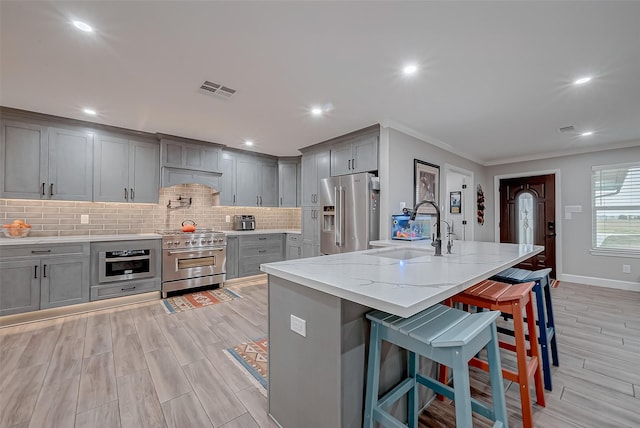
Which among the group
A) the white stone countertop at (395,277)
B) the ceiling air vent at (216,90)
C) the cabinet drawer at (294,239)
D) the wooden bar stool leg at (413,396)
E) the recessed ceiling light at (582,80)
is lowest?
the wooden bar stool leg at (413,396)

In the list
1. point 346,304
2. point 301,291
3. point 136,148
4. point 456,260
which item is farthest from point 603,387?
point 136,148

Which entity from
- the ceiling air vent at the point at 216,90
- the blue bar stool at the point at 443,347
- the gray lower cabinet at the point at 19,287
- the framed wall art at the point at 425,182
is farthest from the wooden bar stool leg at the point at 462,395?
the gray lower cabinet at the point at 19,287

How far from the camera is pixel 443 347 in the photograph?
982mm

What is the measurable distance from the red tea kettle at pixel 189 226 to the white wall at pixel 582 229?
639 centimetres

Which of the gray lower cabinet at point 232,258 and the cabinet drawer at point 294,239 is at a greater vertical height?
the cabinet drawer at point 294,239

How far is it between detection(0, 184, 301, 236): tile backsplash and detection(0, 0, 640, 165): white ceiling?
1.19 m

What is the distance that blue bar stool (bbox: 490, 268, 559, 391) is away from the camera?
6.00 ft

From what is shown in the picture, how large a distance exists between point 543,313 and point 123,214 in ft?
16.3

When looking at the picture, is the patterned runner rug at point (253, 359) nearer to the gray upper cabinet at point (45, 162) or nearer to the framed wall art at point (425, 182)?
the framed wall art at point (425, 182)

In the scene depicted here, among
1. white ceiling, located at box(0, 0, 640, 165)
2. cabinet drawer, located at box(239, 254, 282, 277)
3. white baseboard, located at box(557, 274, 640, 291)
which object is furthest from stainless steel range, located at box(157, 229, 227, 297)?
white baseboard, located at box(557, 274, 640, 291)

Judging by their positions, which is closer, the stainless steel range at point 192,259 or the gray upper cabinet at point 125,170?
the gray upper cabinet at point 125,170

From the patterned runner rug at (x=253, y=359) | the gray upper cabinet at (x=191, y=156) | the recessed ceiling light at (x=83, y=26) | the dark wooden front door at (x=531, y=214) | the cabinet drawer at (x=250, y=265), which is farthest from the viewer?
the dark wooden front door at (x=531, y=214)

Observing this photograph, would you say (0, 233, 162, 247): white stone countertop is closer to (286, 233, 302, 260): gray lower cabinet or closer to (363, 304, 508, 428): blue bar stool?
(286, 233, 302, 260): gray lower cabinet

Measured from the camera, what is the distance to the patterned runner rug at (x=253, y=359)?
6.35 ft
